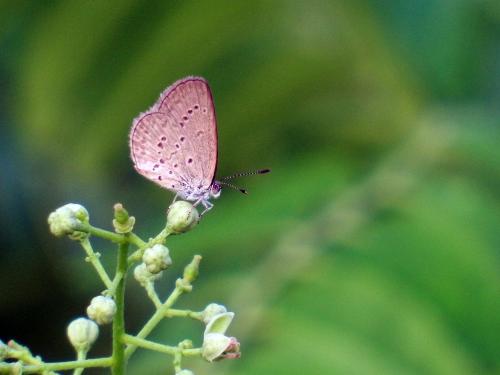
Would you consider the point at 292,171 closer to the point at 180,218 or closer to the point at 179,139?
the point at 179,139

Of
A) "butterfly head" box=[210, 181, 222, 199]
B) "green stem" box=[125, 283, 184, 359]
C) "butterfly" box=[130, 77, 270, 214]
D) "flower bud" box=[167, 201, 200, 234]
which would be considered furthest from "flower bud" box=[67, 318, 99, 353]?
"butterfly head" box=[210, 181, 222, 199]

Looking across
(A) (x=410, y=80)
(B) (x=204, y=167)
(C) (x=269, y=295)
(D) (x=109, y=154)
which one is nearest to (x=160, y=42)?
(D) (x=109, y=154)

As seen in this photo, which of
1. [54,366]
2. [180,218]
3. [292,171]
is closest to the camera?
[54,366]

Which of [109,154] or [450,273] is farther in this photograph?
[109,154]

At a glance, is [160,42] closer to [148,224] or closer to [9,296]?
[148,224]

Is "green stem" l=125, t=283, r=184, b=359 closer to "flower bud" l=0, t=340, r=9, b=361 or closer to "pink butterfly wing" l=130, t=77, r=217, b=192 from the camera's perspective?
"flower bud" l=0, t=340, r=9, b=361

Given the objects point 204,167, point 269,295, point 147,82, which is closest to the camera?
point 204,167

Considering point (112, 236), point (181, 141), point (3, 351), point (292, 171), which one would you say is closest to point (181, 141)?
point (181, 141)

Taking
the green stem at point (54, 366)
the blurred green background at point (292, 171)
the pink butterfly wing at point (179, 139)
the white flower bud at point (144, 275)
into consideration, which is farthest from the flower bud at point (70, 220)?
the blurred green background at point (292, 171)
